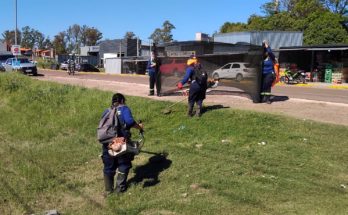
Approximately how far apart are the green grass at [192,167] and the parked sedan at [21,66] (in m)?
26.5

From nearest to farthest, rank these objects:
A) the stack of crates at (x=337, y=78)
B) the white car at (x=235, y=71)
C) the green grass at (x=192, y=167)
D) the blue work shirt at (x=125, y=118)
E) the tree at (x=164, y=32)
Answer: the green grass at (x=192, y=167) < the blue work shirt at (x=125, y=118) < the white car at (x=235, y=71) < the stack of crates at (x=337, y=78) < the tree at (x=164, y=32)

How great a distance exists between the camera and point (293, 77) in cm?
3503

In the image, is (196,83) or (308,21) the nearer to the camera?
(196,83)

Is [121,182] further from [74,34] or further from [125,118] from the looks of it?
[74,34]

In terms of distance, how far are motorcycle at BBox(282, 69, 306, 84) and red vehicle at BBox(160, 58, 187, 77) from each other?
18192 millimetres

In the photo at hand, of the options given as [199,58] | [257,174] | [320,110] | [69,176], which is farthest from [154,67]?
[257,174]

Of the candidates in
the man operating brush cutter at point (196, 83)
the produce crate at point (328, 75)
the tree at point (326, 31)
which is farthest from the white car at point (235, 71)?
the tree at point (326, 31)

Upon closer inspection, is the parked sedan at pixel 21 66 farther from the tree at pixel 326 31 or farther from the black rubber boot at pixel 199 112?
the tree at pixel 326 31

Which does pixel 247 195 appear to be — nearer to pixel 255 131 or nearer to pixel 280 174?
pixel 280 174

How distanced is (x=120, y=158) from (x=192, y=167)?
1783mm

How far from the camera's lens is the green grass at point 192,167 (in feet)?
25.2

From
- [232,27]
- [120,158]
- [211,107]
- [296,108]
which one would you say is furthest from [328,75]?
[232,27]

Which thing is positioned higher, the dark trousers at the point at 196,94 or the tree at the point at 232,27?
the tree at the point at 232,27

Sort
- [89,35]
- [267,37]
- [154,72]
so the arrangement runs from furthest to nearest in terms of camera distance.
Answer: [89,35] → [267,37] → [154,72]
